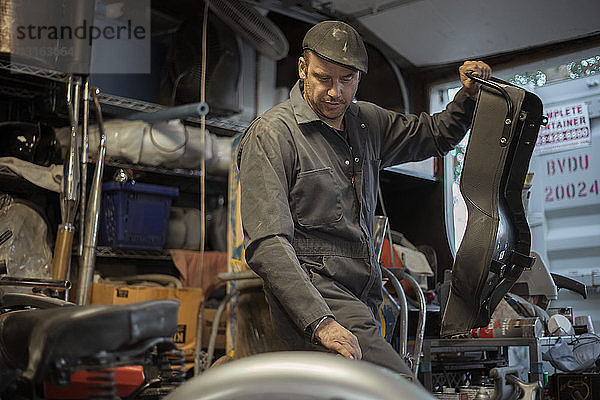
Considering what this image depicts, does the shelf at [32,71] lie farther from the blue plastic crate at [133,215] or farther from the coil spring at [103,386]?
the coil spring at [103,386]

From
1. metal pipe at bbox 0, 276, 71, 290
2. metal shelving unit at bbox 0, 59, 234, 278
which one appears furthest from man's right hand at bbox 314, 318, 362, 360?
metal shelving unit at bbox 0, 59, 234, 278

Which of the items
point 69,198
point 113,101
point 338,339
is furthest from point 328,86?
point 113,101

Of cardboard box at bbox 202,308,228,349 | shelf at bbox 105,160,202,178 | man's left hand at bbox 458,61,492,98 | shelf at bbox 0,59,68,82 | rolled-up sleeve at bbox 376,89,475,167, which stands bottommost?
cardboard box at bbox 202,308,228,349

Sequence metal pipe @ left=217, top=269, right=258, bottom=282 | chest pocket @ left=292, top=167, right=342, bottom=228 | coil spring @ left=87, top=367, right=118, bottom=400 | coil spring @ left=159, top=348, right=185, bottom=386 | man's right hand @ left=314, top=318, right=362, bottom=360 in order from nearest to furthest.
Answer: coil spring @ left=87, top=367, right=118, bottom=400 < coil spring @ left=159, top=348, right=185, bottom=386 < man's right hand @ left=314, top=318, right=362, bottom=360 < chest pocket @ left=292, top=167, right=342, bottom=228 < metal pipe @ left=217, top=269, right=258, bottom=282

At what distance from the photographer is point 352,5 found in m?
4.28

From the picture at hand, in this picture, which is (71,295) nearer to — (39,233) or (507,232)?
(39,233)

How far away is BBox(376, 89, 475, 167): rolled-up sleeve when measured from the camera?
2.71 meters

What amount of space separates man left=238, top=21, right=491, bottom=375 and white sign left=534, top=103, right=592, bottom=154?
2.26 meters

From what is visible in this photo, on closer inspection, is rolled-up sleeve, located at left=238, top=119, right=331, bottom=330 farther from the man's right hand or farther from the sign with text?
the sign with text

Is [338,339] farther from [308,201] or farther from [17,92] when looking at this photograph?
[17,92]

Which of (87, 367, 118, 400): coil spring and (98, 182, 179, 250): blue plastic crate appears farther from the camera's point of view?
(98, 182, 179, 250): blue plastic crate

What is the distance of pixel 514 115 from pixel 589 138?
241cm

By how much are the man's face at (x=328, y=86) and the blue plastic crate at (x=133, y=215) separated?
7.45ft

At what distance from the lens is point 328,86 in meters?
2.45
